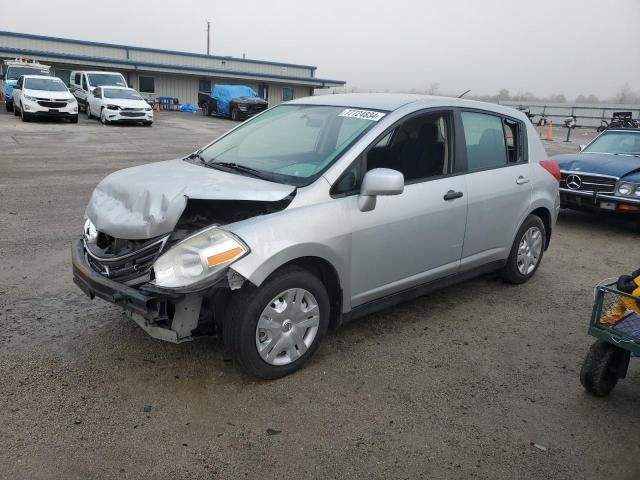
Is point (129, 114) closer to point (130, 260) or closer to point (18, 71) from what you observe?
point (18, 71)

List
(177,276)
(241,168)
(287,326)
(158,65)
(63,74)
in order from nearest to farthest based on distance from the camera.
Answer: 1. (177,276)
2. (287,326)
3. (241,168)
4. (63,74)
5. (158,65)

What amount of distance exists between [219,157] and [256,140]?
1.12ft

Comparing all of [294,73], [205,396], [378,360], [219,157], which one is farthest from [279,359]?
[294,73]

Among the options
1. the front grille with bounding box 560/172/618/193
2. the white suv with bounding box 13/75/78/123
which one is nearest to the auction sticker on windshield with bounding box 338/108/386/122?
the front grille with bounding box 560/172/618/193

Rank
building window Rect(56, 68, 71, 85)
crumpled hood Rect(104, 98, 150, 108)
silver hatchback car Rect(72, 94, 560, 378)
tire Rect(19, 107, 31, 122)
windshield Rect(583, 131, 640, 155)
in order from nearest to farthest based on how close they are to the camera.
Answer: silver hatchback car Rect(72, 94, 560, 378) < windshield Rect(583, 131, 640, 155) < tire Rect(19, 107, 31, 122) < crumpled hood Rect(104, 98, 150, 108) < building window Rect(56, 68, 71, 85)

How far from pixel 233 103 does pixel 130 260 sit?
1100 inches

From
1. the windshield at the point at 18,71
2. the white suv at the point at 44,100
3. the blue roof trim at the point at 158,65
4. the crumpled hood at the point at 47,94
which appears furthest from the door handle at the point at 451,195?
the blue roof trim at the point at 158,65

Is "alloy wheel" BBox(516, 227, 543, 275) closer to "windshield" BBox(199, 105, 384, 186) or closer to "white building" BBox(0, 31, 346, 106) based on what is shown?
"windshield" BBox(199, 105, 384, 186)

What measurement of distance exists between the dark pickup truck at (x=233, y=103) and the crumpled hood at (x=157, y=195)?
2587 centimetres

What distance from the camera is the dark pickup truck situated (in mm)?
29484

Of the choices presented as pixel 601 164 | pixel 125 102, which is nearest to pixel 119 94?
pixel 125 102

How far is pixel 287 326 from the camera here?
3.33 meters

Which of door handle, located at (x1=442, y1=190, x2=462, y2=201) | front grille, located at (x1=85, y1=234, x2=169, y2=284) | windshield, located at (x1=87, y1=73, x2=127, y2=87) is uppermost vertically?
windshield, located at (x1=87, y1=73, x2=127, y2=87)

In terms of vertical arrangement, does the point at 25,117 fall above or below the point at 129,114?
below
